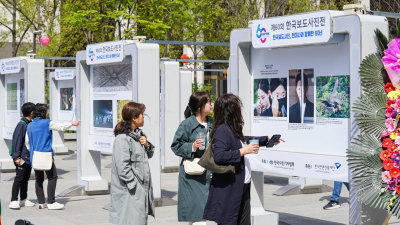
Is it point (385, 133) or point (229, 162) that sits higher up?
point (385, 133)

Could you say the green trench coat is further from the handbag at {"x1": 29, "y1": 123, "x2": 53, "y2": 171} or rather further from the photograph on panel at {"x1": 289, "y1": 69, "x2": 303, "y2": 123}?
the handbag at {"x1": 29, "y1": 123, "x2": 53, "y2": 171}

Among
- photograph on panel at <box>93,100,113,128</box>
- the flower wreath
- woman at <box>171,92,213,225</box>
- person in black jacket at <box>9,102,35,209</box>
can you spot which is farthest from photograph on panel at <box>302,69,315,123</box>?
person in black jacket at <box>9,102,35,209</box>

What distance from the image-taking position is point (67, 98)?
18016 millimetres

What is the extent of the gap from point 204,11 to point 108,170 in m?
14.3

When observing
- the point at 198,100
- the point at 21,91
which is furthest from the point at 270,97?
the point at 21,91

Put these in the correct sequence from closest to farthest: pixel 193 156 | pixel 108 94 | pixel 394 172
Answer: pixel 394 172, pixel 193 156, pixel 108 94

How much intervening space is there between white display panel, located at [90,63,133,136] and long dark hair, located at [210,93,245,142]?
15.7ft

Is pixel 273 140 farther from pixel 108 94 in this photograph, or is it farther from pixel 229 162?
pixel 108 94

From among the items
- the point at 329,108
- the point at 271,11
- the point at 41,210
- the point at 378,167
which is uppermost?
the point at 271,11

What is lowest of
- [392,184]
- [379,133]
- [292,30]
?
A: [392,184]

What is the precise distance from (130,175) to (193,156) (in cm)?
85

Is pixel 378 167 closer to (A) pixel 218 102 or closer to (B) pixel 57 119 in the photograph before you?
(A) pixel 218 102

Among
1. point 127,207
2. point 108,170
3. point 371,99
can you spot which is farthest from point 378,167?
point 108,170

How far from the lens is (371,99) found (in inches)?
212
